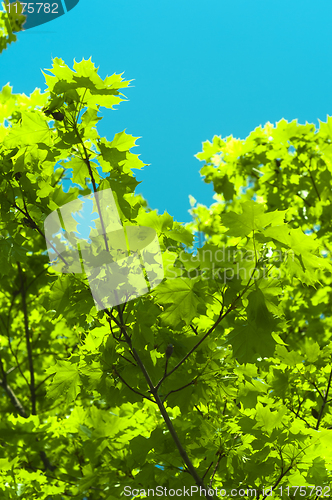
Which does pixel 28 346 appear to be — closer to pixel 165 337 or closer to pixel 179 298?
pixel 165 337

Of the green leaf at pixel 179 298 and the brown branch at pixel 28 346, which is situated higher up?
the brown branch at pixel 28 346

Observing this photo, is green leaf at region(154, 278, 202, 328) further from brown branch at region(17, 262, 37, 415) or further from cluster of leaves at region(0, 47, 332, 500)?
brown branch at region(17, 262, 37, 415)

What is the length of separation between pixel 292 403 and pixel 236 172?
413cm

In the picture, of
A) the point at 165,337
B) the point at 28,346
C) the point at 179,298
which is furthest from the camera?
the point at 28,346

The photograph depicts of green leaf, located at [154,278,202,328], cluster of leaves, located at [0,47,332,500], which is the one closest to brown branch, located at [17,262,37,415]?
cluster of leaves, located at [0,47,332,500]

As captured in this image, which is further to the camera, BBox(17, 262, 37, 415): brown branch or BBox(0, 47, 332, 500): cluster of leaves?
BBox(17, 262, 37, 415): brown branch

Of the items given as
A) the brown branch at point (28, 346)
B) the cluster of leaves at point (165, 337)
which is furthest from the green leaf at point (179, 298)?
the brown branch at point (28, 346)

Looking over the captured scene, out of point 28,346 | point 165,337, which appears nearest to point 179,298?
point 165,337

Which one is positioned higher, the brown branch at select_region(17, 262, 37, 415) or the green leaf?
the brown branch at select_region(17, 262, 37, 415)

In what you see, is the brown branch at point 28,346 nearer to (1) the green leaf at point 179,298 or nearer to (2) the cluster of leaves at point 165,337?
(2) the cluster of leaves at point 165,337

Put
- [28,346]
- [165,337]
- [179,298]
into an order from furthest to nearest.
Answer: [28,346], [165,337], [179,298]

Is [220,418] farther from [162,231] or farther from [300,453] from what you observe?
[162,231]

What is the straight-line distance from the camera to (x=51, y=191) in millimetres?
2129

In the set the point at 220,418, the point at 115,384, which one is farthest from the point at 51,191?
the point at 220,418
